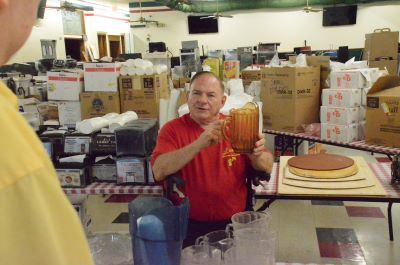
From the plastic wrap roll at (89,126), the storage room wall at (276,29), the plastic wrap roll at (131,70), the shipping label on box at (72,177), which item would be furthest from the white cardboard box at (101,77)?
the storage room wall at (276,29)

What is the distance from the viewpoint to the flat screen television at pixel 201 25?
15570mm

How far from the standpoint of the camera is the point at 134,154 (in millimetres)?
2504

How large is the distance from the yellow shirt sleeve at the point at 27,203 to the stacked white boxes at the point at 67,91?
3.22 metres

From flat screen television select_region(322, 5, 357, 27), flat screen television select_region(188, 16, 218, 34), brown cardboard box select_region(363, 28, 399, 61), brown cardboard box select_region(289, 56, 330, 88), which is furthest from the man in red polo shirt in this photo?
flat screen television select_region(188, 16, 218, 34)

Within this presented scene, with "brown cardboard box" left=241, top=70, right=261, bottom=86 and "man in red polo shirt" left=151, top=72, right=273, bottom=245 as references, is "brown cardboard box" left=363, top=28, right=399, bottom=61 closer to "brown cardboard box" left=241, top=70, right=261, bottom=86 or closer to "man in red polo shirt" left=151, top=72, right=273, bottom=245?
"brown cardboard box" left=241, top=70, right=261, bottom=86

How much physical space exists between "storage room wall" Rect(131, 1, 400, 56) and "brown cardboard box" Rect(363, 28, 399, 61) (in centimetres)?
746

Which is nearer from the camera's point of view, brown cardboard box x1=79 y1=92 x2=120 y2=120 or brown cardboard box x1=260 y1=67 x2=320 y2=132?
brown cardboard box x1=79 y1=92 x2=120 y2=120

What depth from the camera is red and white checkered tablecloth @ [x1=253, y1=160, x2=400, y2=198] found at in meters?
2.13

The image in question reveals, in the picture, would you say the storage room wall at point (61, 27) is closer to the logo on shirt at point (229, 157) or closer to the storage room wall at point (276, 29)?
the storage room wall at point (276, 29)

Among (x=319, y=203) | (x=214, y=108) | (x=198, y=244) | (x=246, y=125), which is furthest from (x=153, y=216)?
(x=319, y=203)

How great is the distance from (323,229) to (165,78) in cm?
198

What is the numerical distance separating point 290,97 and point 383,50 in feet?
14.2

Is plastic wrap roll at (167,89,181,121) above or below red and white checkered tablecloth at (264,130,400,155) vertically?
above

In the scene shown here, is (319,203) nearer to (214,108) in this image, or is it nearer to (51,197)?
(214,108)
